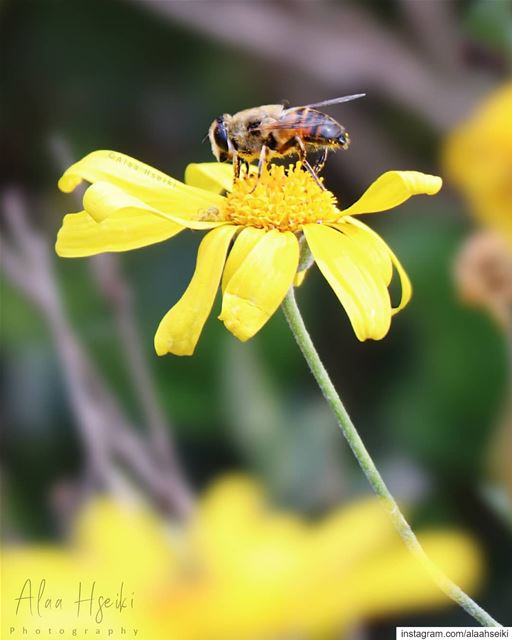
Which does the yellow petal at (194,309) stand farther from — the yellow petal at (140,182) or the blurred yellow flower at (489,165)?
the blurred yellow flower at (489,165)

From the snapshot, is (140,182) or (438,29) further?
(438,29)

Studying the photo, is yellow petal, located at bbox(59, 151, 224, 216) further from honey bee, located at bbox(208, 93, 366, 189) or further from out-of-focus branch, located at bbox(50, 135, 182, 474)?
out-of-focus branch, located at bbox(50, 135, 182, 474)

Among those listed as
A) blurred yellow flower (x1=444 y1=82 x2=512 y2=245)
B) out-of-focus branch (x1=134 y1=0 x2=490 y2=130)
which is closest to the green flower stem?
blurred yellow flower (x1=444 y1=82 x2=512 y2=245)

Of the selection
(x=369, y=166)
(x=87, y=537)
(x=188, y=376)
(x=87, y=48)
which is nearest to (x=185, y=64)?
(x=87, y=48)

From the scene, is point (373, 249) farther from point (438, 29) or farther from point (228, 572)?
point (438, 29)

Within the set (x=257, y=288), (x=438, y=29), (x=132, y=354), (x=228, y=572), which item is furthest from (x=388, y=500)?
(x=438, y=29)

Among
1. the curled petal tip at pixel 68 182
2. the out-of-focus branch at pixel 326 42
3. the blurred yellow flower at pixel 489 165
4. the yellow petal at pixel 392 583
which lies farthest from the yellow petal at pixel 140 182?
the out-of-focus branch at pixel 326 42
